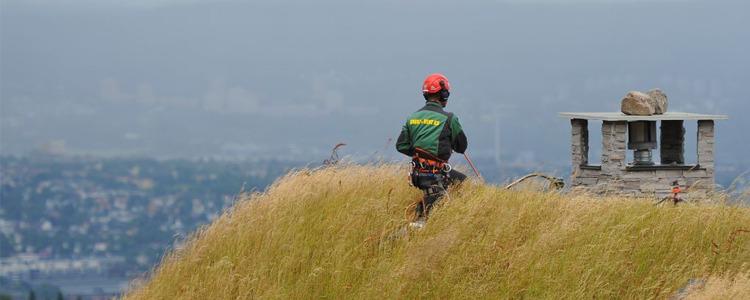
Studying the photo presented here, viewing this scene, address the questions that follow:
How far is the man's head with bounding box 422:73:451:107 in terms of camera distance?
60.1 feet

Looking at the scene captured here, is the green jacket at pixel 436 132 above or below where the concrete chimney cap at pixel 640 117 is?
above

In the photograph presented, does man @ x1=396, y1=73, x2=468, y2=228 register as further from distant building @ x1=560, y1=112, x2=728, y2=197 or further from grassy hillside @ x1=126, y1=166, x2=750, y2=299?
distant building @ x1=560, y1=112, x2=728, y2=197

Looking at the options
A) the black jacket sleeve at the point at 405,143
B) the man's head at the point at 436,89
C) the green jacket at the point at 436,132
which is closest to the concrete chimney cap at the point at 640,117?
the man's head at the point at 436,89

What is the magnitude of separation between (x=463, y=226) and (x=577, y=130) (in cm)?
646

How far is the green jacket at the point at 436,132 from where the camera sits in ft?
59.6

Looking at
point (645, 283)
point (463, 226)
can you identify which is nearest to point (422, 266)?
point (463, 226)

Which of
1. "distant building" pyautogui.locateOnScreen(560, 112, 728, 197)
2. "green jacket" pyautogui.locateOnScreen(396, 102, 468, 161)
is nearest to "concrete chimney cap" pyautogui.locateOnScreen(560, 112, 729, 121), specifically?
"distant building" pyautogui.locateOnScreen(560, 112, 728, 197)

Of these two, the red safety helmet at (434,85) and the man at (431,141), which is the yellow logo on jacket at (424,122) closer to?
the man at (431,141)

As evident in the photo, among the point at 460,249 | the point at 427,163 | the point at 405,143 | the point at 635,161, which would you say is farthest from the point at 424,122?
the point at 635,161

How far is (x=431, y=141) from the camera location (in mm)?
18172

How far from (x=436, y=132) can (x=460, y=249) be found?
5.88ft

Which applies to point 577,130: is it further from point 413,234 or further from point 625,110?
point 413,234

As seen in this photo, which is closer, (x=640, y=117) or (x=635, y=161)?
(x=640, y=117)

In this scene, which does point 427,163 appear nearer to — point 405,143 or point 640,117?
point 405,143
